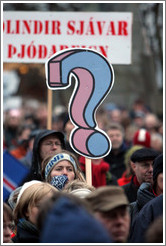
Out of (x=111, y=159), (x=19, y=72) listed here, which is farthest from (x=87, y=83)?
(x=19, y=72)

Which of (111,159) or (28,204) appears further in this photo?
(111,159)

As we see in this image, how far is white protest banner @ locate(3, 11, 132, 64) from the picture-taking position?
8695 millimetres

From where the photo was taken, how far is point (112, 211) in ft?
14.0

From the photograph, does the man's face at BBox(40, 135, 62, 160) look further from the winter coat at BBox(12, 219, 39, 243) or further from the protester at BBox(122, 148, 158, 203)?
the winter coat at BBox(12, 219, 39, 243)

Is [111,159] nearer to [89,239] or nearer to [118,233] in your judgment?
[118,233]

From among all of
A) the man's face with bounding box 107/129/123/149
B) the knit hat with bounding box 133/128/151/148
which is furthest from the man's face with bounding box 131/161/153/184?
the knit hat with bounding box 133/128/151/148

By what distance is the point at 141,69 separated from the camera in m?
30.4

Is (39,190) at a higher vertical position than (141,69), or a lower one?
lower

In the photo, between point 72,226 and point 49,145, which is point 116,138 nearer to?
point 49,145

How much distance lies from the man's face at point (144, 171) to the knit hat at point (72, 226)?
3.32 meters

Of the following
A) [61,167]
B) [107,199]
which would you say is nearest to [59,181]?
[61,167]

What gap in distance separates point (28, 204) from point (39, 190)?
131mm

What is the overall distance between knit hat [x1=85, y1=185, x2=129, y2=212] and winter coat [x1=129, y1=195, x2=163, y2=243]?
86cm

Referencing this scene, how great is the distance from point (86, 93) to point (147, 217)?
175cm
